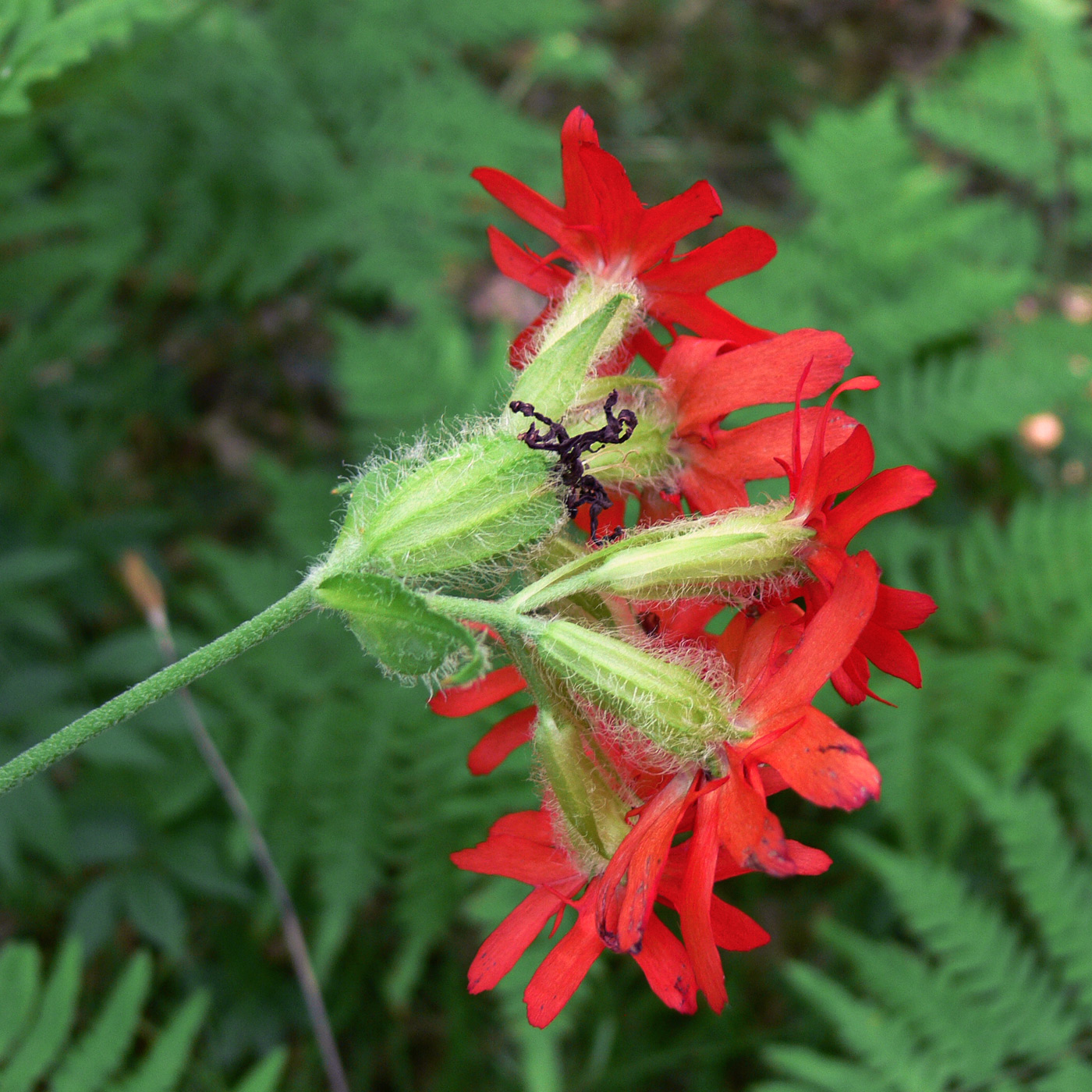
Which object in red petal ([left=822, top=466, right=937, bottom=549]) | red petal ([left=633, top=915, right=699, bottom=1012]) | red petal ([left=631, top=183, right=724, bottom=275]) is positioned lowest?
red petal ([left=633, top=915, right=699, bottom=1012])

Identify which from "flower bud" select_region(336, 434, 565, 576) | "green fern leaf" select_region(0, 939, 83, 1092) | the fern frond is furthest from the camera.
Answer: the fern frond

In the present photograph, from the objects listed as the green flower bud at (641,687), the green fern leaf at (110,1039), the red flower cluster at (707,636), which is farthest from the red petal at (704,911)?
the green fern leaf at (110,1039)

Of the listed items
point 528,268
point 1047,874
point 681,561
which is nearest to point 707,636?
point 681,561

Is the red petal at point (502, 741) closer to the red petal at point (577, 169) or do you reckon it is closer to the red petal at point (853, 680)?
the red petal at point (853, 680)

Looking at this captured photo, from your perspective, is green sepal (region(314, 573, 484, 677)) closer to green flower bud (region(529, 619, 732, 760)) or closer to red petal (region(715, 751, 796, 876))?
green flower bud (region(529, 619, 732, 760))

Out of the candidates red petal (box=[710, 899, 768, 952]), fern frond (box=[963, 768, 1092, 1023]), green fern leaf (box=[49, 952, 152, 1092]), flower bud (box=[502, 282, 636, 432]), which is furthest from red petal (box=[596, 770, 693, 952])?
fern frond (box=[963, 768, 1092, 1023])

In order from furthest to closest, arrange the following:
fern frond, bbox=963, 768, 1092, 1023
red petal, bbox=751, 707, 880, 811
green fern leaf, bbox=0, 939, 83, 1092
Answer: fern frond, bbox=963, 768, 1092, 1023
green fern leaf, bbox=0, 939, 83, 1092
red petal, bbox=751, 707, 880, 811

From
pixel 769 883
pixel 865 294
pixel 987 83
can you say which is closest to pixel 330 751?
pixel 769 883
